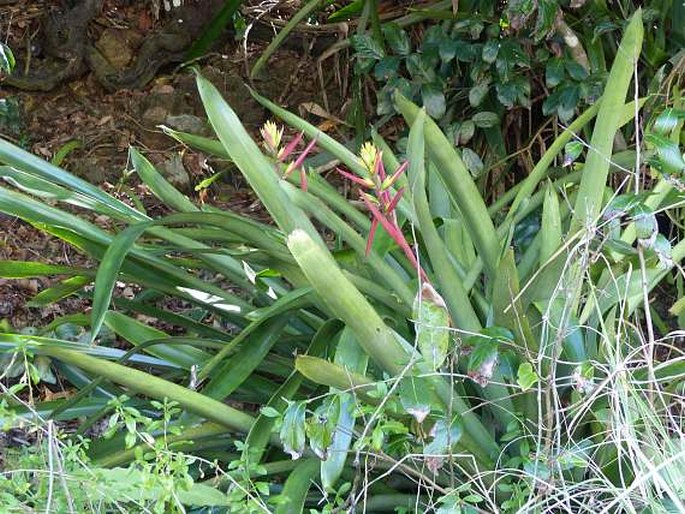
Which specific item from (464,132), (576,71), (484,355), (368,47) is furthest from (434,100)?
(484,355)

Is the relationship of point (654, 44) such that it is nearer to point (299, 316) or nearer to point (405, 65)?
point (405, 65)

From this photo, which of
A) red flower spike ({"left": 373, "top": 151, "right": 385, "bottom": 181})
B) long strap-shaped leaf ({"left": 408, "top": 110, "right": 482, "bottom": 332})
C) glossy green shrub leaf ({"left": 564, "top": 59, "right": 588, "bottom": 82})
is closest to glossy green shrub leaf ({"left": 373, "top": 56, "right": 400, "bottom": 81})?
glossy green shrub leaf ({"left": 564, "top": 59, "right": 588, "bottom": 82})

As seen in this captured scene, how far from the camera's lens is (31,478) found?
154cm

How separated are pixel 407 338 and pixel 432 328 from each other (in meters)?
0.44

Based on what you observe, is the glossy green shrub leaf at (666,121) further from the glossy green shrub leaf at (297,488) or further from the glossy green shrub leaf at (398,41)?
the glossy green shrub leaf at (398,41)

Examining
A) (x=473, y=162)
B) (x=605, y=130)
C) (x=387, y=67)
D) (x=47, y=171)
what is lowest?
(x=473, y=162)

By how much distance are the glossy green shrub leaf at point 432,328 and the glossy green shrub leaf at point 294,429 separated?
0.57 ft

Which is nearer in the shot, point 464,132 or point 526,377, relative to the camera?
point 526,377

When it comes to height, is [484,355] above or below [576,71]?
above

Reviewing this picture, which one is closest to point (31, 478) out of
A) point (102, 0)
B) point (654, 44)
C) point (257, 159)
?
point (257, 159)

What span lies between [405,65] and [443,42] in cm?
20

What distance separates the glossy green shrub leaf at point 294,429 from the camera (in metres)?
1.34

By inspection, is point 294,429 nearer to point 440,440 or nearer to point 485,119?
point 440,440

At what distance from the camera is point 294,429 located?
1.35m
